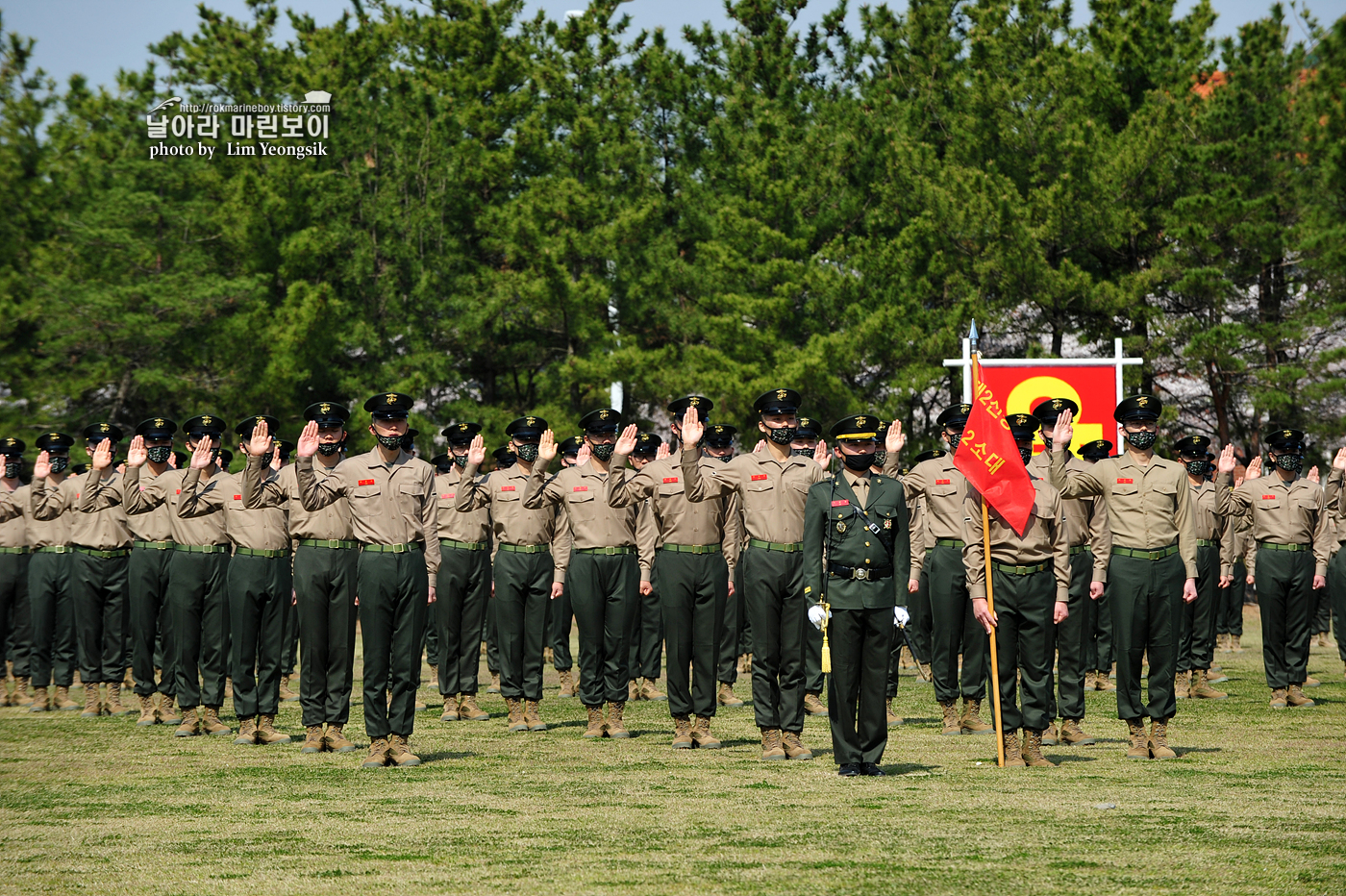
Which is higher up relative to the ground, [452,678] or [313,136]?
[313,136]

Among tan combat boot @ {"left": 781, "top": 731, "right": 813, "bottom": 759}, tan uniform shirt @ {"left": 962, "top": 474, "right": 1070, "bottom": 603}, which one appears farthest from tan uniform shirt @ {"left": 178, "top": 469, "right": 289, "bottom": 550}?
tan uniform shirt @ {"left": 962, "top": 474, "right": 1070, "bottom": 603}

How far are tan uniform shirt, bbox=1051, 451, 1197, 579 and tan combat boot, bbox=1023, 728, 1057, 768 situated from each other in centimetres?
164

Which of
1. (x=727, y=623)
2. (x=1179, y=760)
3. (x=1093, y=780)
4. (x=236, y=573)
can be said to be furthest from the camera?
(x=727, y=623)

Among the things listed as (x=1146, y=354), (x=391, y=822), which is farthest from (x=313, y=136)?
(x=391, y=822)

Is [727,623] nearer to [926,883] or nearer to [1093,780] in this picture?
[1093,780]

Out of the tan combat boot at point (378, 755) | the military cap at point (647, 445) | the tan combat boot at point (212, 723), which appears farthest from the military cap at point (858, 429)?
the tan combat boot at point (212, 723)

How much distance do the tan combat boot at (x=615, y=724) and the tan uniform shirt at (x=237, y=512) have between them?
3095 mm

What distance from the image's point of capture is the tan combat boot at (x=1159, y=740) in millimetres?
10422

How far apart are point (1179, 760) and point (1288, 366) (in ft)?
53.7

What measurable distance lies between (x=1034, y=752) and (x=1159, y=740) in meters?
1.14

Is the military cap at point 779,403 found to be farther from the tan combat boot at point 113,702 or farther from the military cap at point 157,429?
the tan combat boot at point 113,702

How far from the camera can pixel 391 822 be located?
8.03m

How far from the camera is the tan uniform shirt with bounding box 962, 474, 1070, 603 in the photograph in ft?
32.5

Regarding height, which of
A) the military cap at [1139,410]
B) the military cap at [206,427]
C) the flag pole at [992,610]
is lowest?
the flag pole at [992,610]
